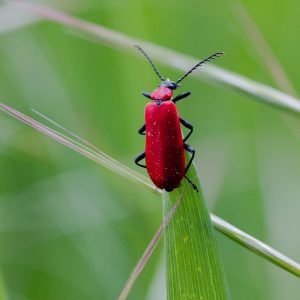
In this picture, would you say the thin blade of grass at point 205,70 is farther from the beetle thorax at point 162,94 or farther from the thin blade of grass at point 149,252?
the thin blade of grass at point 149,252

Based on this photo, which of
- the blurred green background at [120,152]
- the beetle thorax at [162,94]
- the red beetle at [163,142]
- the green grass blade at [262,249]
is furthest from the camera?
Result: the blurred green background at [120,152]

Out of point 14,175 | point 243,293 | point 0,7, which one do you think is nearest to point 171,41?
point 0,7

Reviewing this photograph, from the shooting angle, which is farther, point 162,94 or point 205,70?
point 162,94

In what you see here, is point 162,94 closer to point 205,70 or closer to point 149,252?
point 205,70

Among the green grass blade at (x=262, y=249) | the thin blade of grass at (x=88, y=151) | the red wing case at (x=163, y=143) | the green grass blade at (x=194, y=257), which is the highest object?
the thin blade of grass at (x=88, y=151)

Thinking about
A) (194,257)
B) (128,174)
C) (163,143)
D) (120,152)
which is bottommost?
(120,152)

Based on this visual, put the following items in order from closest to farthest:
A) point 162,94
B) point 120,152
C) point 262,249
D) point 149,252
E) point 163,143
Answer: point 149,252 → point 262,249 → point 163,143 → point 162,94 → point 120,152

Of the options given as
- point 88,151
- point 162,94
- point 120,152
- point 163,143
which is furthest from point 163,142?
point 120,152

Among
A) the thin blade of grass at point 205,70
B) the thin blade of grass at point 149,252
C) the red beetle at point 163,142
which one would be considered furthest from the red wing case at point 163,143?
the thin blade of grass at point 149,252
